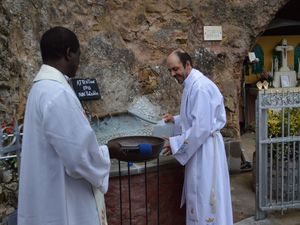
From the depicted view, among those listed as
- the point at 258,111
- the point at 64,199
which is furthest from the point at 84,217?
the point at 258,111

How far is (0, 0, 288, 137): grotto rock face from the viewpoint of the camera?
4688 mm

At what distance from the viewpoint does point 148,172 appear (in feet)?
12.0

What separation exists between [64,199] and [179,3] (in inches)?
178

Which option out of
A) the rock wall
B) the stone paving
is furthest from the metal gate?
the rock wall

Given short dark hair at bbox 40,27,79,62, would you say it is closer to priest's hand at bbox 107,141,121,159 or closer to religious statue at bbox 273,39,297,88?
priest's hand at bbox 107,141,121,159

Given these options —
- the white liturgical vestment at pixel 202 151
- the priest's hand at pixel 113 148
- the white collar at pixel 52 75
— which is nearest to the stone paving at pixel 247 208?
the white liturgical vestment at pixel 202 151

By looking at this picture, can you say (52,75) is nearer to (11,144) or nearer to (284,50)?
(11,144)

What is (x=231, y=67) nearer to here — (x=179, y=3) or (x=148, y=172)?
(x=179, y=3)

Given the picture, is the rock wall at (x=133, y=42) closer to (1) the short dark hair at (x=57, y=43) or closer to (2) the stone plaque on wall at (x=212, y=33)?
(2) the stone plaque on wall at (x=212, y=33)

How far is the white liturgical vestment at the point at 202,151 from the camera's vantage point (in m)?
3.50

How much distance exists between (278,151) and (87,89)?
2274mm

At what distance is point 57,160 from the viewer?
2229mm

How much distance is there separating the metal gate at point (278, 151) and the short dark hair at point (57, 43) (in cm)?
→ 244

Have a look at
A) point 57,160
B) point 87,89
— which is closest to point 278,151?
point 87,89
